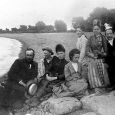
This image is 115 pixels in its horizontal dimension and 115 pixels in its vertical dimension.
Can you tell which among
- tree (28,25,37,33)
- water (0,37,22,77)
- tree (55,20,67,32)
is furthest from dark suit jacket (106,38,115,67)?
tree (28,25,37,33)

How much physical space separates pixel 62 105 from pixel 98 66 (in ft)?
3.13

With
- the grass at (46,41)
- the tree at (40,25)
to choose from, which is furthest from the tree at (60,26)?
the grass at (46,41)

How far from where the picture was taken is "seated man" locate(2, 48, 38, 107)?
5027 mm

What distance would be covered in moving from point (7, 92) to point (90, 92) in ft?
5.33

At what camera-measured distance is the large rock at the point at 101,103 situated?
4164 millimetres

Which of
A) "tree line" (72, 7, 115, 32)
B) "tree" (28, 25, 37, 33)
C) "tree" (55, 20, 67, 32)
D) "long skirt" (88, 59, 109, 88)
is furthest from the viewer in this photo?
"tree" (28, 25, 37, 33)

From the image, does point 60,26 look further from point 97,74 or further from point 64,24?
point 97,74

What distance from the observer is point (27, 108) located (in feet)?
16.1

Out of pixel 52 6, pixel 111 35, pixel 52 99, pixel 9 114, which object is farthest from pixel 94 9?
pixel 9 114

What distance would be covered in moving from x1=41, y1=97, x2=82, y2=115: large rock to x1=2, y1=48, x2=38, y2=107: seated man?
739 millimetres

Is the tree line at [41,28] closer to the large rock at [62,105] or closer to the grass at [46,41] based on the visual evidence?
the grass at [46,41]

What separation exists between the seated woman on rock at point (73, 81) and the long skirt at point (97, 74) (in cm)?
20

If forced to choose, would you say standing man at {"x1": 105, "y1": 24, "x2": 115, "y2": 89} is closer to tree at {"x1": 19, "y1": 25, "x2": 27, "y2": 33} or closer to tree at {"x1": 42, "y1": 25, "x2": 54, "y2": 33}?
tree at {"x1": 42, "y1": 25, "x2": 54, "y2": 33}

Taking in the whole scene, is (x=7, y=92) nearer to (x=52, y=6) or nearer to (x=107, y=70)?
(x=107, y=70)
